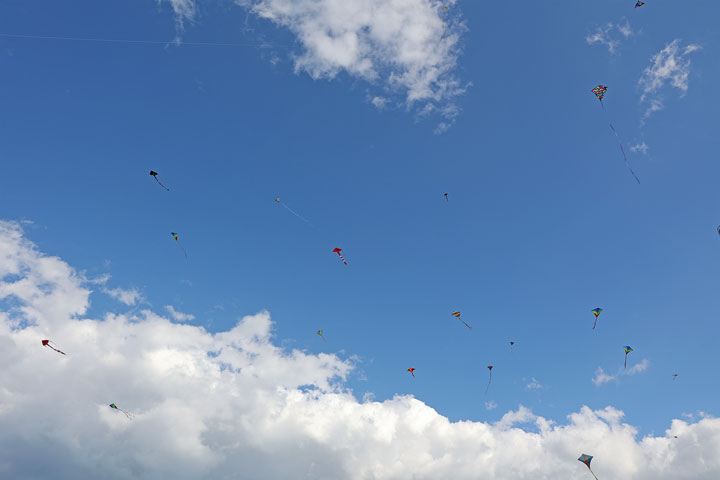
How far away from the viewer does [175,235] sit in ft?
270

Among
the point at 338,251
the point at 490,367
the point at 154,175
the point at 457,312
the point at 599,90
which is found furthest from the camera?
the point at 490,367

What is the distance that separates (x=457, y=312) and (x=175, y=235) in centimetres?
6602

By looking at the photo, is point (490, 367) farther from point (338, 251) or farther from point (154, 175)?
point (154, 175)

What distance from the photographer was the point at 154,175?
71.6m

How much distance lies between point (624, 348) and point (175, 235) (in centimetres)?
10168

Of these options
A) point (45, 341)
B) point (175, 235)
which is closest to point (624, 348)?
point (175, 235)

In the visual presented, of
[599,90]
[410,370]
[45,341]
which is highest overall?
[599,90]

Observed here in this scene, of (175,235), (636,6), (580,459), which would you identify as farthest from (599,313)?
(175,235)

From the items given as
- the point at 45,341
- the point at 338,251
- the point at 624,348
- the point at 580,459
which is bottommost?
the point at 580,459

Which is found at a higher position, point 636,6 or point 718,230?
point 636,6

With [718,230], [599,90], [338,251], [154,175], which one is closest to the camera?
[718,230]

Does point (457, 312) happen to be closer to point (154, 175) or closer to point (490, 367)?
point (490, 367)

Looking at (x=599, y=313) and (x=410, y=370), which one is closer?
(x=599, y=313)

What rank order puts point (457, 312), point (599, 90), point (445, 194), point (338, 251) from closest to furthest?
point (599, 90) < point (445, 194) < point (338, 251) < point (457, 312)
